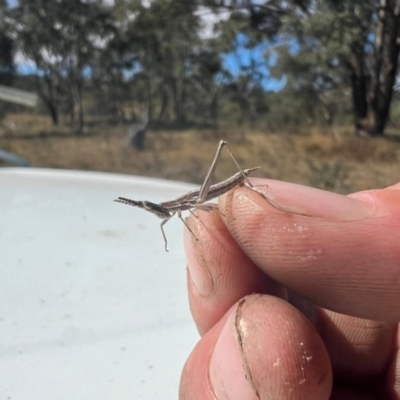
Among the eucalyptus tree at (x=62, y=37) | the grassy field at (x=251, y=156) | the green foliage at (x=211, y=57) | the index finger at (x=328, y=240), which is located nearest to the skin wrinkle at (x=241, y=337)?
the index finger at (x=328, y=240)

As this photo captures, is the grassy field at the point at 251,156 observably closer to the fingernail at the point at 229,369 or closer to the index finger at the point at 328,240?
the index finger at the point at 328,240

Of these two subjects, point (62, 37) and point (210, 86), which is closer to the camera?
point (62, 37)

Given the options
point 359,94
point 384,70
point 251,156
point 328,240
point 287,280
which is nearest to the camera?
point 328,240

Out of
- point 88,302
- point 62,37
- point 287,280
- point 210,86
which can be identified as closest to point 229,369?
point 287,280

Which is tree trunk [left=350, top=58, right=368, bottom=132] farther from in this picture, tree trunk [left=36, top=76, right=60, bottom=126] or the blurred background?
tree trunk [left=36, top=76, right=60, bottom=126]

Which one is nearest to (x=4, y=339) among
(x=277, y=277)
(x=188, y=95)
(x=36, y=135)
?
(x=277, y=277)

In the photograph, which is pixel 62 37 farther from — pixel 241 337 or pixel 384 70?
pixel 241 337

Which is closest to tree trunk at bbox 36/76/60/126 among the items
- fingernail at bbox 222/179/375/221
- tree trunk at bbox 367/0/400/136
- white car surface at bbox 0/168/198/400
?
tree trunk at bbox 367/0/400/136
